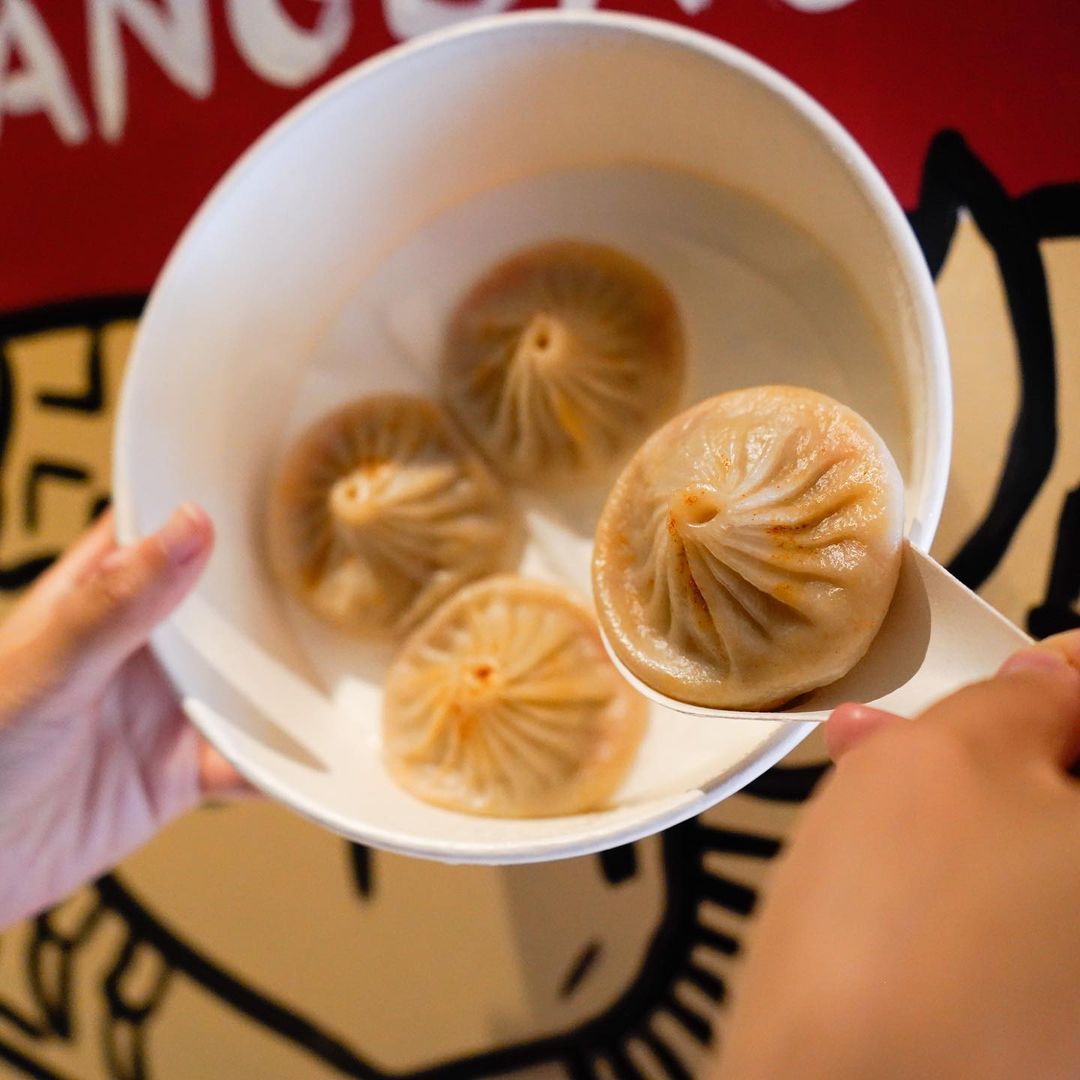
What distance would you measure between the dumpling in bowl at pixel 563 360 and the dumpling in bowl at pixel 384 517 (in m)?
0.05

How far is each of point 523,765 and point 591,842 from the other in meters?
0.19

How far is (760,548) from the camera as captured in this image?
579mm

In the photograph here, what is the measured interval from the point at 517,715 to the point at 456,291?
43 centimetres

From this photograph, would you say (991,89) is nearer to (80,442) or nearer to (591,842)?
(591,842)

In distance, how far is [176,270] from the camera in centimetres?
82

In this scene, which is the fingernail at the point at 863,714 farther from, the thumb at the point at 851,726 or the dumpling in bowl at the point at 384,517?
the dumpling in bowl at the point at 384,517

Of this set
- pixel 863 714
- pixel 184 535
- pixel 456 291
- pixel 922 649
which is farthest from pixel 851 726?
pixel 456 291

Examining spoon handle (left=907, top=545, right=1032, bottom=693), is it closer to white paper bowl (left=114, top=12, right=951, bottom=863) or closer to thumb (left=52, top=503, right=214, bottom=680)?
white paper bowl (left=114, top=12, right=951, bottom=863)

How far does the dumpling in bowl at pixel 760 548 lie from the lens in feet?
1.83

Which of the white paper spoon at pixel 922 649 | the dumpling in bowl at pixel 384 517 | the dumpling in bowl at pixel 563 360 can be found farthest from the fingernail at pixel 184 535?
the white paper spoon at pixel 922 649

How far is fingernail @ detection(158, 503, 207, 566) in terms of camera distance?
75cm

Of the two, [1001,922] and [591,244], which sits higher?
[591,244]

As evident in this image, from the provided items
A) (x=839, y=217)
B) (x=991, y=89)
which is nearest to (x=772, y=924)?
(x=839, y=217)

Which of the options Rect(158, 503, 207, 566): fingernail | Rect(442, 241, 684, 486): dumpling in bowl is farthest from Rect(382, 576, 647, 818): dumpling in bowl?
Rect(158, 503, 207, 566): fingernail
